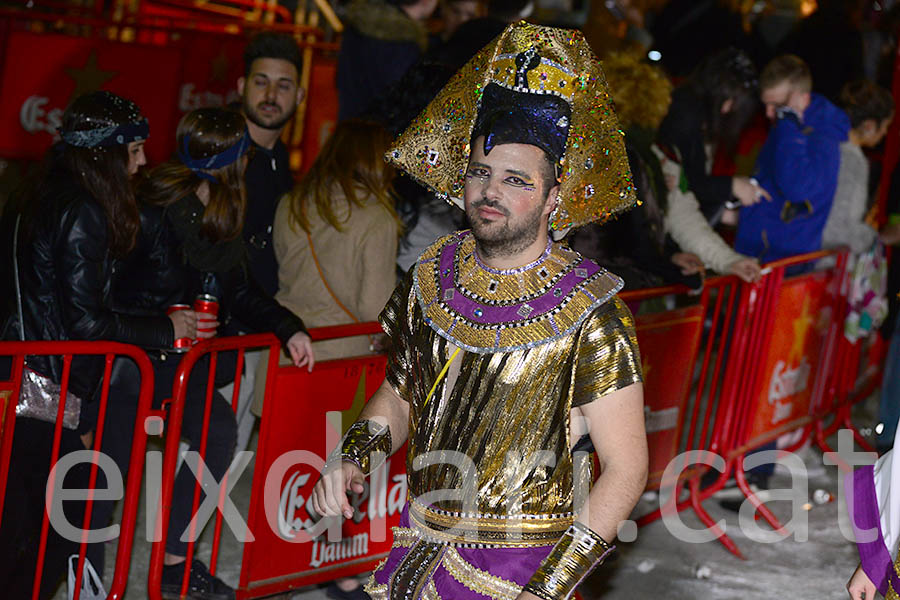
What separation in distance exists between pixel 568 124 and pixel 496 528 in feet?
3.29

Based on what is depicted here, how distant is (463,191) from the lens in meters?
2.90

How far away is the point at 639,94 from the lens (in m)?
5.67

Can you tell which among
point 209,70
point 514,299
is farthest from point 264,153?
point 209,70

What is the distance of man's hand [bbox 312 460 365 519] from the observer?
2740mm

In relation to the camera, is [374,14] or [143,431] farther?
[374,14]

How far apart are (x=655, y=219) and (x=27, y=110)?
19.2 feet

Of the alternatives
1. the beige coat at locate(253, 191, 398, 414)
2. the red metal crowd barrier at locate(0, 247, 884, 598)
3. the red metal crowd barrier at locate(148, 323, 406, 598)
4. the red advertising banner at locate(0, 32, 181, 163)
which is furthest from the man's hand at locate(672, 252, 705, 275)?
the red advertising banner at locate(0, 32, 181, 163)

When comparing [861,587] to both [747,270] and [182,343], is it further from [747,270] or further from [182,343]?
[747,270]

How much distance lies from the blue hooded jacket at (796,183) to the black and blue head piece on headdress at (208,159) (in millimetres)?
3586

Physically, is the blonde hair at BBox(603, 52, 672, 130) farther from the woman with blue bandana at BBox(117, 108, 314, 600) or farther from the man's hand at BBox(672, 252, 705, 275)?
the woman with blue bandana at BBox(117, 108, 314, 600)

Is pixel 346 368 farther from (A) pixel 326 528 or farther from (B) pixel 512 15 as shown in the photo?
(B) pixel 512 15

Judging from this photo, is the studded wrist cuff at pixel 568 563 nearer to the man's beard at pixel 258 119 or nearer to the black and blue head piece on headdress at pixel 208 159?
the black and blue head piece on headdress at pixel 208 159

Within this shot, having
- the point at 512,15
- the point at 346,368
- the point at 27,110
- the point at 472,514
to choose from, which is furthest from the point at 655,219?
the point at 27,110

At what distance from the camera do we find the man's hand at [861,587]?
3.04 metres
